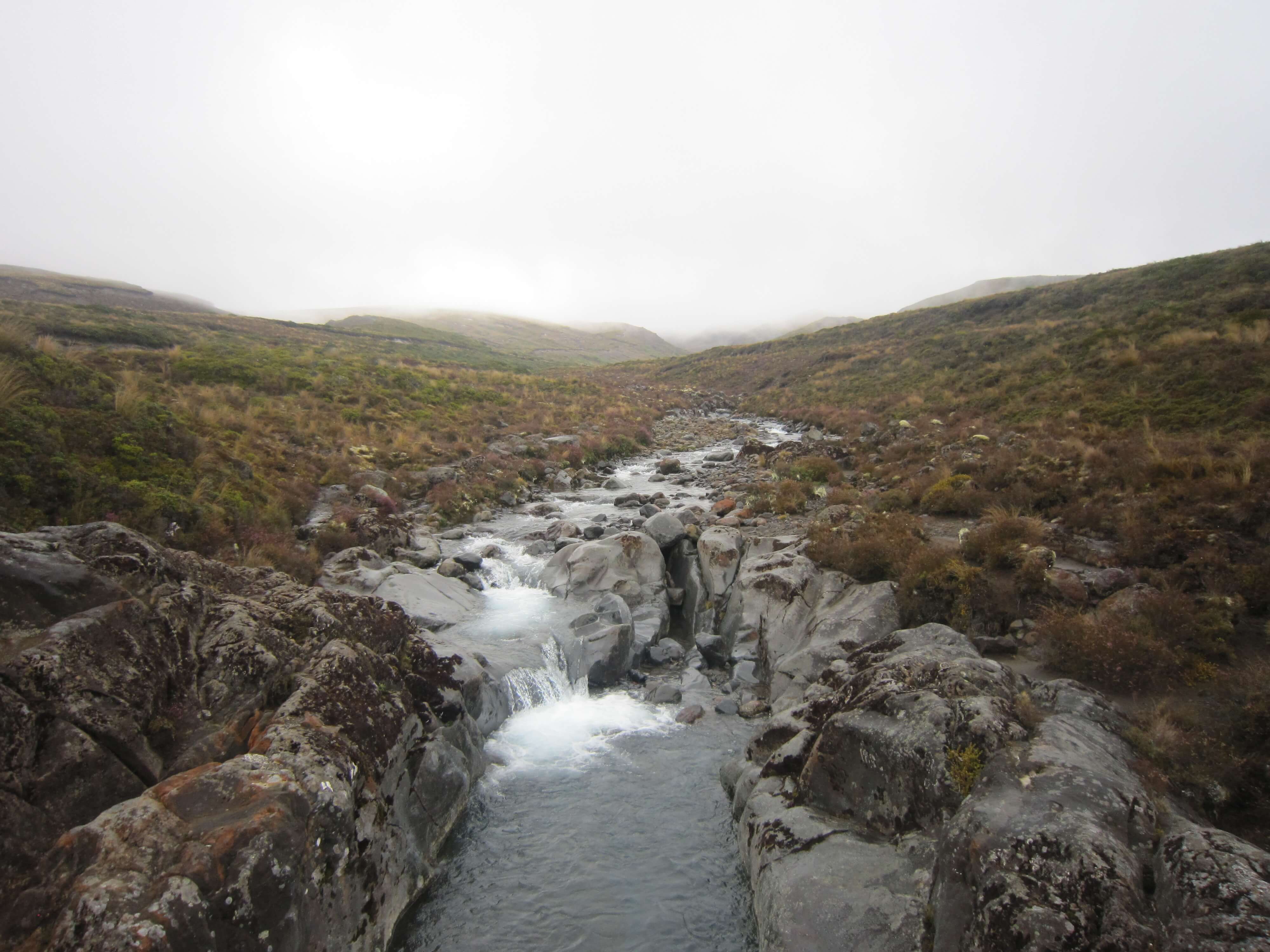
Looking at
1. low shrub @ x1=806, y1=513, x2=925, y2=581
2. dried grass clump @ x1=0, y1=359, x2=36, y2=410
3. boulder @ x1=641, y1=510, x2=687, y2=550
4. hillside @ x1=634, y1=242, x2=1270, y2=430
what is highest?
hillside @ x1=634, y1=242, x2=1270, y2=430

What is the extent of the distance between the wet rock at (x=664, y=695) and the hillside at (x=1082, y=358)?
14373 millimetres

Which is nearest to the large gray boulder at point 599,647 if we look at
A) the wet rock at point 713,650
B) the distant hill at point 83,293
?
the wet rock at point 713,650

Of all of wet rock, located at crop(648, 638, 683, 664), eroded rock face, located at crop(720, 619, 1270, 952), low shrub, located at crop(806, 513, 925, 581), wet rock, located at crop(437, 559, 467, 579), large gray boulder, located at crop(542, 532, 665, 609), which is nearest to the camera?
eroded rock face, located at crop(720, 619, 1270, 952)

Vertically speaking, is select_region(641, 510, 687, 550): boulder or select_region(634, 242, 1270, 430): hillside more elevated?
select_region(634, 242, 1270, 430): hillside

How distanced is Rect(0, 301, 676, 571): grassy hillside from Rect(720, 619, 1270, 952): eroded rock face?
41.3 feet

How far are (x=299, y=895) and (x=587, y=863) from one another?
427 cm

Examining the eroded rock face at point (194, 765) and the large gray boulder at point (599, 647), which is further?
the large gray boulder at point (599, 647)

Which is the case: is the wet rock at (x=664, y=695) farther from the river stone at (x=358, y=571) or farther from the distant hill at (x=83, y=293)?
the distant hill at (x=83, y=293)

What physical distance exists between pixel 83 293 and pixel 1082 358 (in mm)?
115833

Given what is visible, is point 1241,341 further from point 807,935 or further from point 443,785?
point 443,785

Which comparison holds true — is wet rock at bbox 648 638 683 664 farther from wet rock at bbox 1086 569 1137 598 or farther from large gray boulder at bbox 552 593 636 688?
wet rock at bbox 1086 569 1137 598

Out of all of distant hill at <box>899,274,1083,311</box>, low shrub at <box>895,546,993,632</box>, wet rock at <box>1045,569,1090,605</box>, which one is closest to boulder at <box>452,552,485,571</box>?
low shrub at <box>895,546,993,632</box>

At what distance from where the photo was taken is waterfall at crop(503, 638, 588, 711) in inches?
467

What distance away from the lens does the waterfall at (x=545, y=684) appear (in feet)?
38.9
